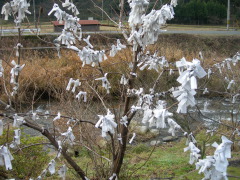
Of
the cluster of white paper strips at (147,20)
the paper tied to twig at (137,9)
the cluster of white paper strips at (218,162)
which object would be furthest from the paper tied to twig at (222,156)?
the paper tied to twig at (137,9)

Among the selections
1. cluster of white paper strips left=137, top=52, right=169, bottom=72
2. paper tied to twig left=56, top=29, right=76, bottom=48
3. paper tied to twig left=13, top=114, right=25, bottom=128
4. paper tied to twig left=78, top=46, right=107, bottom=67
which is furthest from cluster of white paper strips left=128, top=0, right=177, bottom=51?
paper tied to twig left=13, top=114, right=25, bottom=128

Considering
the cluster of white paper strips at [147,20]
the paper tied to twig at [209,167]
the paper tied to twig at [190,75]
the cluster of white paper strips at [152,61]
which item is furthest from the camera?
the cluster of white paper strips at [152,61]

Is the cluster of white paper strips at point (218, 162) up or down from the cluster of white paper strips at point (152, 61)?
down

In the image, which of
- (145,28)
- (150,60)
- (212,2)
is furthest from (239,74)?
(212,2)

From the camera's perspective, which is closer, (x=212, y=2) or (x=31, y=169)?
(x=31, y=169)

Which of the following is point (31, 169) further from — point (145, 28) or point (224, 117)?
point (224, 117)

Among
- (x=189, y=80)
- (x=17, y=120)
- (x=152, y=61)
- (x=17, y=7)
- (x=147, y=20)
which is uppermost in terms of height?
(x=17, y=7)

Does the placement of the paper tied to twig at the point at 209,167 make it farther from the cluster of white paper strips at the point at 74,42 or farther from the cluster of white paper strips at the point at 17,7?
the cluster of white paper strips at the point at 17,7

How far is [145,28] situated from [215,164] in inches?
47.4

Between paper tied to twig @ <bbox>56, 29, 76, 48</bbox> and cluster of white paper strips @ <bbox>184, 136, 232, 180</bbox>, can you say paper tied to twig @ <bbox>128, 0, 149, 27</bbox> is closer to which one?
paper tied to twig @ <bbox>56, 29, 76, 48</bbox>

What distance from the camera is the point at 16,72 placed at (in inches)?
114

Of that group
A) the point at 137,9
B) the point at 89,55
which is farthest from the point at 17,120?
the point at 137,9

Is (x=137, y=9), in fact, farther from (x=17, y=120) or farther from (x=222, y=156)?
(x=222, y=156)

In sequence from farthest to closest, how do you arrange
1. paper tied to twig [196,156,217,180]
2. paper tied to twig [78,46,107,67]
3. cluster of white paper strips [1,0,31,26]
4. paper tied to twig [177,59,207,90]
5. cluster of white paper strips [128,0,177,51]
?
cluster of white paper strips [1,0,31,26] → paper tied to twig [78,46,107,67] → cluster of white paper strips [128,0,177,51] → paper tied to twig [196,156,217,180] → paper tied to twig [177,59,207,90]
